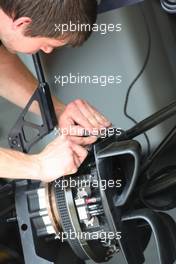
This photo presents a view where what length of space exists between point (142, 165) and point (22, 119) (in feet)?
0.73

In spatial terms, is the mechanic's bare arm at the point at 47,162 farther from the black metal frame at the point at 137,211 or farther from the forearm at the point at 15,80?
the forearm at the point at 15,80

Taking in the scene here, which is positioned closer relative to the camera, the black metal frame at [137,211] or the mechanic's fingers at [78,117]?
the black metal frame at [137,211]

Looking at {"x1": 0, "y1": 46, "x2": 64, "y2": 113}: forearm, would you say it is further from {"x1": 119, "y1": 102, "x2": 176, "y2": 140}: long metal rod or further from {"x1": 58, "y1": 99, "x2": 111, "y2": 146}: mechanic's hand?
{"x1": 119, "y1": 102, "x2": 176, "y2": 140}: long metal rod

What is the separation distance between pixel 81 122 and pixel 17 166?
122mm

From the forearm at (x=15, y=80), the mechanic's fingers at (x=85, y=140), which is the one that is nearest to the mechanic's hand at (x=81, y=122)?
the mechanic's fingers at (x=85, y=140)

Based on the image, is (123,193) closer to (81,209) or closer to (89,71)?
(81,209)

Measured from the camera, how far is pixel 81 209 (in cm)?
74

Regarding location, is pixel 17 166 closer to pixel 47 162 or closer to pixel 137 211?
pixel 47 162

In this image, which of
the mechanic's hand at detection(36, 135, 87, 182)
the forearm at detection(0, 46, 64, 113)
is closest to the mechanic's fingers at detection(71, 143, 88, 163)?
the mechanic's hand at detection(36, 135, 87, 182)

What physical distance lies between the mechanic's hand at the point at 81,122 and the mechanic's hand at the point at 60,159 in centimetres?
2

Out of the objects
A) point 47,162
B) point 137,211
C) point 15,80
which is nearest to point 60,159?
point 47,162

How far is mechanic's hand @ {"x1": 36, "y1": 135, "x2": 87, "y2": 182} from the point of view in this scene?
752mm

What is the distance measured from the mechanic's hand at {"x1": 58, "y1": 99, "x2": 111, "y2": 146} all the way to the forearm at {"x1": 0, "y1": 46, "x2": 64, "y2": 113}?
0.48 feet

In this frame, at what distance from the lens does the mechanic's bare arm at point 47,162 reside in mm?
756
